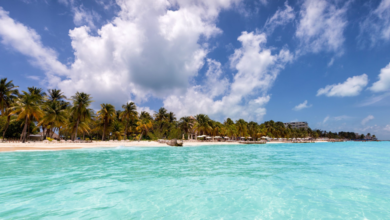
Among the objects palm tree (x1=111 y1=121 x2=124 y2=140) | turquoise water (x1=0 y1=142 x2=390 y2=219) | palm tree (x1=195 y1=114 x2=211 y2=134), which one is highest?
palm tree (x1=195 y1=114 x2=211 y2=134)

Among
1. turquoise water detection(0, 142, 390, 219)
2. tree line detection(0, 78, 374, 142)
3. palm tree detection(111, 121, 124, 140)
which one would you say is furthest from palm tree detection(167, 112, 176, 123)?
turquoise water detection(0, 142, 390, 219)

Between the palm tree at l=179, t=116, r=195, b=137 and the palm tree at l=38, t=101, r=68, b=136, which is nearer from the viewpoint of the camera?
the palm tree at l=38, t=101, r=68, b=136

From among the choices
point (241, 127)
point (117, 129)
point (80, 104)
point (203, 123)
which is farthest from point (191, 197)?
point (241, 127)

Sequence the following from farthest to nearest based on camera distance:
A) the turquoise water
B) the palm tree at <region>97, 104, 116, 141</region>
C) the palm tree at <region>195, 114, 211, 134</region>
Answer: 1. the palm tree at <region>195, 114, 211, 134</region>
2. the palm tree at <region>97, 104, 116, 141</region>
3. the turquoise water

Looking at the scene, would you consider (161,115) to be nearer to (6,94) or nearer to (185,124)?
(185,124)

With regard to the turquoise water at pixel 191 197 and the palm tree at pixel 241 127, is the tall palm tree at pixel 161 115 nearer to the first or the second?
the palm tree at pixel 241 127

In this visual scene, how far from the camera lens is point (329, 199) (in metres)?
6.89

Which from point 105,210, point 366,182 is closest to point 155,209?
point 105,210

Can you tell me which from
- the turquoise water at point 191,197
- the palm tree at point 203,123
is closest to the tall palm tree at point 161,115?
the palm tree at point 203,123

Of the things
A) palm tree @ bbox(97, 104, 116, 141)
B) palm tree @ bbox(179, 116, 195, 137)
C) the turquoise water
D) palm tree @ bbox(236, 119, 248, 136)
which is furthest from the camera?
palm tree @ bbox(236, 119, 248, 136)

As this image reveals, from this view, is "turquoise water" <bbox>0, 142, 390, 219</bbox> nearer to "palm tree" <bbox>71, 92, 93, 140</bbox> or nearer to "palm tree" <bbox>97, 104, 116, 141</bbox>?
"palm tree" <bbox>71, 92, 93, 140</bbox>

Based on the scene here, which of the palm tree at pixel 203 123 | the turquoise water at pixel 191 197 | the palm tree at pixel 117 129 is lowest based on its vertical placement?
the turquoise water at pixel 191 197

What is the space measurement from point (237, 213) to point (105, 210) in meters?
4.15

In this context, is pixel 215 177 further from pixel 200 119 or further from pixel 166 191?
pixel 200 119
